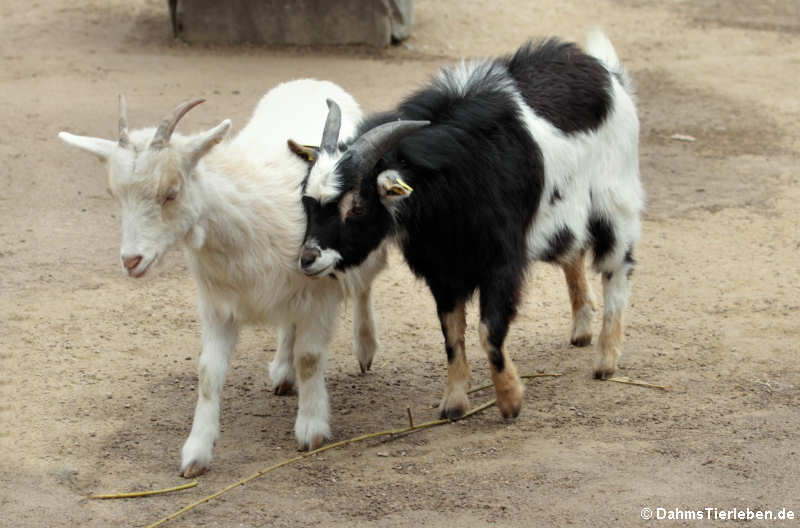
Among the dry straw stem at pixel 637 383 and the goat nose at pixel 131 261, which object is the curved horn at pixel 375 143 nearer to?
the goat nose at pixel 131 261

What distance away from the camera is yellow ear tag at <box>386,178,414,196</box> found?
489cm

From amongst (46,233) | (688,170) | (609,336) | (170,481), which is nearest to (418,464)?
(170,481)

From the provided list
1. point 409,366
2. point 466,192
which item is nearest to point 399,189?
point 466,192

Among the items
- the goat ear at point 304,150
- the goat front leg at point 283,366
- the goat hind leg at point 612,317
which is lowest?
the goat front leg at point 283,366

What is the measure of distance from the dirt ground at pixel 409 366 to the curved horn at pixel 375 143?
1.42 m

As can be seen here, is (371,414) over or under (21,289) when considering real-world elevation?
over

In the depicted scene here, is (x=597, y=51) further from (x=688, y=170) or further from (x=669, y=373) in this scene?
(x=688, y=170)

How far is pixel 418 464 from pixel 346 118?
79.1 inches

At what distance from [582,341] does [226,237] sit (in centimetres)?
257

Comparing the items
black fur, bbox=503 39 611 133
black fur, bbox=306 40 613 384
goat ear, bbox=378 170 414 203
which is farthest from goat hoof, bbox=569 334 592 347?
goat ear, bbox=378 170 414 203

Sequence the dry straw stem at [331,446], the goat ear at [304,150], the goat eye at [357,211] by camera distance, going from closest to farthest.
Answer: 1. the dry straw stem at [331,446]
2. the goat eye at [357,211]
3. the goat ear at [304,150]

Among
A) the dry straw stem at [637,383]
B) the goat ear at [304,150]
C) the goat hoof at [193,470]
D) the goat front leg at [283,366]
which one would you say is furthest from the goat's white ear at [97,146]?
the dry straw stem at [637,383]

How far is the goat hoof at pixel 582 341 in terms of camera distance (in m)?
6.71

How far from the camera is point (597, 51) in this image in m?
6.50
